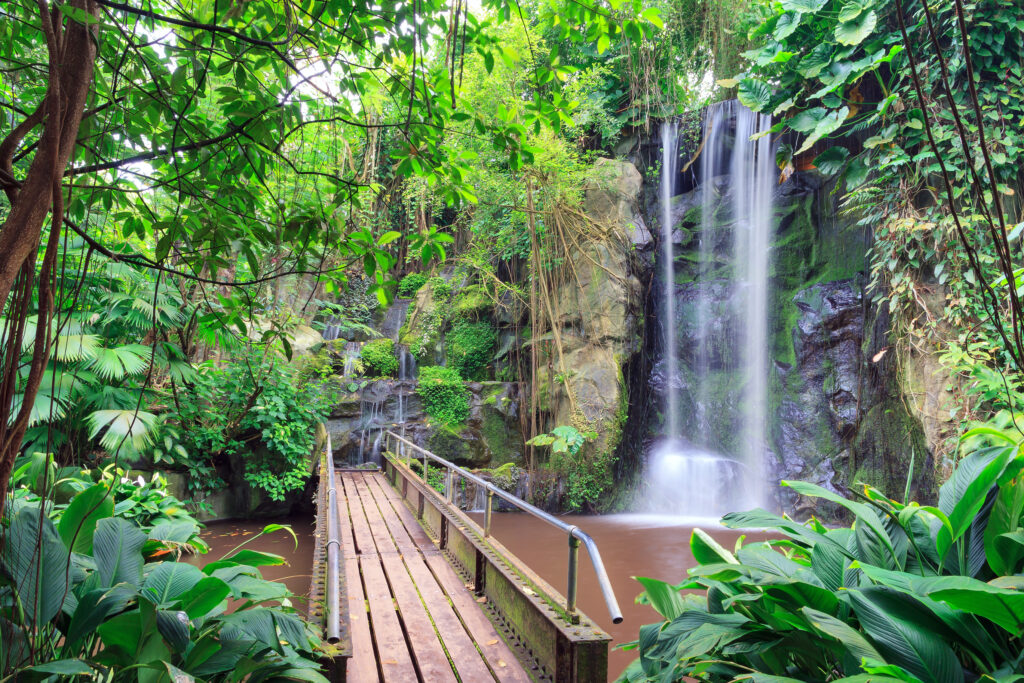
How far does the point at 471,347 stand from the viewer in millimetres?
12797

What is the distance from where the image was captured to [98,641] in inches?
81.7

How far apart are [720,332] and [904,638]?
1085cm

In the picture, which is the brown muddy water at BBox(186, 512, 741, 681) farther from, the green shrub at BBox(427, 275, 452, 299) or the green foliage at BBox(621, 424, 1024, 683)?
the green shrub at BBox(427, 275, 452, 299)

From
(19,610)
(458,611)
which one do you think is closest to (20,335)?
(19,610)

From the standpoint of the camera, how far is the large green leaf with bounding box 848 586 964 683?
1.73m

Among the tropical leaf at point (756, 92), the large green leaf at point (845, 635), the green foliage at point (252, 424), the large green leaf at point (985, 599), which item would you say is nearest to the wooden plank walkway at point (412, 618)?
the large green leaf at point (845, 635)

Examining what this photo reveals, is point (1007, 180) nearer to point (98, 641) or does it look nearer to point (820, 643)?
point (820, 643)

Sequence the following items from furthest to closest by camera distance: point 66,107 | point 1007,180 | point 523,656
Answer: point 1007,180 < point 523,656 < point 66,107

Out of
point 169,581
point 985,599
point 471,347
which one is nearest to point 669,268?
point 471,347

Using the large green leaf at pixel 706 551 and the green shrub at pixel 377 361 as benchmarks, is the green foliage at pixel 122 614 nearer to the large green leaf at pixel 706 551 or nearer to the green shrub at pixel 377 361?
the large green leaf at pixel 706 551

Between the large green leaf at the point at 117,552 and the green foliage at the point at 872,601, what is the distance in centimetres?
191

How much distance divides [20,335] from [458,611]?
308 cm

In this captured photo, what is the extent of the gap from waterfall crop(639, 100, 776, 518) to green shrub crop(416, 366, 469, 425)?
3839mm

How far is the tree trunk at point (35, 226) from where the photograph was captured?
1.22 m
